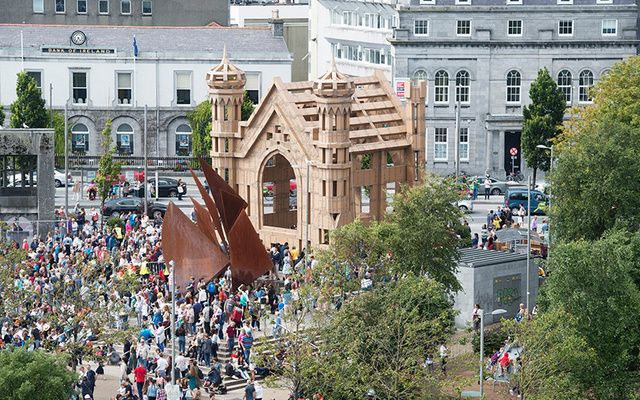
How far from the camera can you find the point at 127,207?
3821 inches

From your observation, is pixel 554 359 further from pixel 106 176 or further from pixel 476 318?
pixel 106 176

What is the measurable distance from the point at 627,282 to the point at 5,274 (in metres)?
21.1

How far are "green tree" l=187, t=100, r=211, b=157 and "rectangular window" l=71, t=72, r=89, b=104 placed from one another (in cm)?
739

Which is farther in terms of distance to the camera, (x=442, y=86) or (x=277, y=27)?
(x=277, y=27)

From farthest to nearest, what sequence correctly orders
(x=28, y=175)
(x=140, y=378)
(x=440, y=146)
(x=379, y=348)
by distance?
1. (x=440, y=146)
2. (x=28, y=175)
3. (x=140, y=378)
4. (x=379, y=348)

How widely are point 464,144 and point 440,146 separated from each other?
1.45 meters

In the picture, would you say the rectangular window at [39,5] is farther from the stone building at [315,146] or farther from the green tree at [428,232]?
the green tree at [428,232]

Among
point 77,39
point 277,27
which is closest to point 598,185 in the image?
point 277,27

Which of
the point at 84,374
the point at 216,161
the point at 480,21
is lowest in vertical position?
the point at 84,374

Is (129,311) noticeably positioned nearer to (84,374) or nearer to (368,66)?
(84,374)

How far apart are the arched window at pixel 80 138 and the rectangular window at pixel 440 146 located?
69.5ft

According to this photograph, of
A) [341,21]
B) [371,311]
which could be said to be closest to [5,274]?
[371,311]

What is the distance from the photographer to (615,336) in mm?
61594

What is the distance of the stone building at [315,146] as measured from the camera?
276ft
